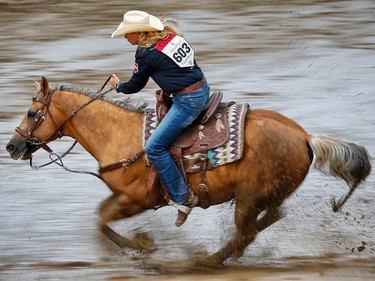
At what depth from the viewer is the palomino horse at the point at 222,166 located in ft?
26.9

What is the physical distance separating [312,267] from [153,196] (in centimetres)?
167

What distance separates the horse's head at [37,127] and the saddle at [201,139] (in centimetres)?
109

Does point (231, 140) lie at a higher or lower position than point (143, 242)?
higher

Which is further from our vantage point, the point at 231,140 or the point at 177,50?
the point at 231,140

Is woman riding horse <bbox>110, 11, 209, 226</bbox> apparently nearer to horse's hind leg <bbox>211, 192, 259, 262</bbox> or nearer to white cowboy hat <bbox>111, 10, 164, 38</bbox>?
white cowboy hat <bbox>111, 10, 164, 38</bbox>

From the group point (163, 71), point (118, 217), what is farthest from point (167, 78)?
point (118, 217)

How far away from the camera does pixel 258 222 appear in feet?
28.2

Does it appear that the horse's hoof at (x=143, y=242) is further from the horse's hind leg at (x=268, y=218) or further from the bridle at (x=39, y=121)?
the bridle at (x=39, y=121)

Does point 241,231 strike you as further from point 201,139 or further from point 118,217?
point 118,217

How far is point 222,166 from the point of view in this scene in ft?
27.0

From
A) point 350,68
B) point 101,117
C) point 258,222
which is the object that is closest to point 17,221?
point 101,117

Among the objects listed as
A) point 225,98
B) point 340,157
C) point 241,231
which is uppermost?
point 340,157

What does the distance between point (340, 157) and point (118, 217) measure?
2.14 metres

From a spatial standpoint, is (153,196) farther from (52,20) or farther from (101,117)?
(52,20)
